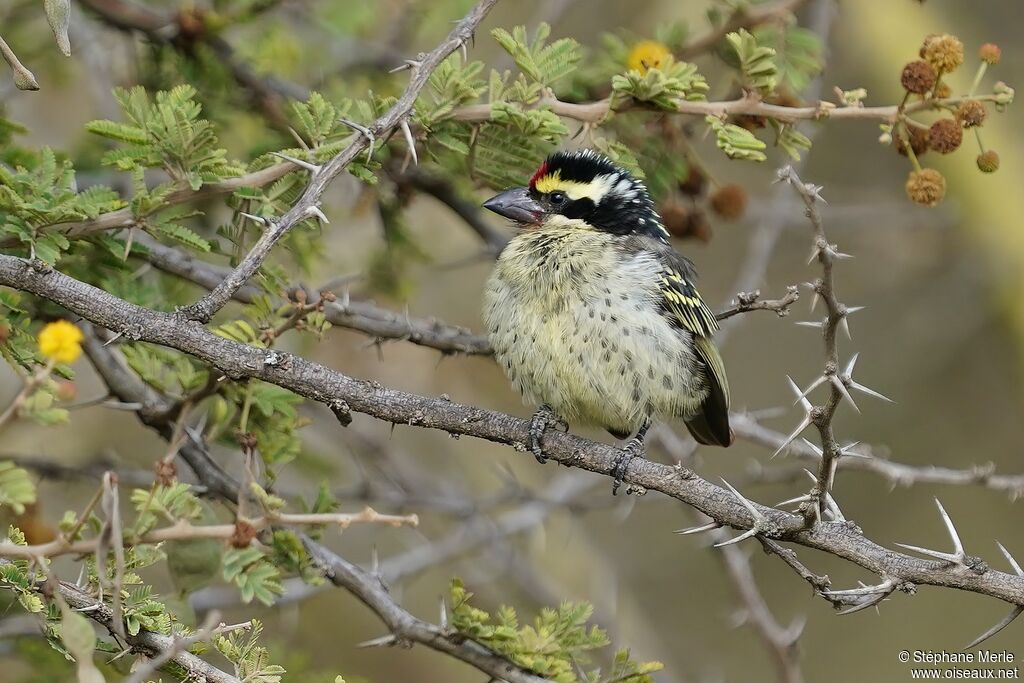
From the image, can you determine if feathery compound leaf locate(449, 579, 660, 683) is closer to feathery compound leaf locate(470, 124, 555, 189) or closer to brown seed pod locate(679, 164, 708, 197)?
feathery compound leaf locate(470, 124, 555, 189)

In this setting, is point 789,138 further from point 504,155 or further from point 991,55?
point 504,155

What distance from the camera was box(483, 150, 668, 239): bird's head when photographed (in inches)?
167

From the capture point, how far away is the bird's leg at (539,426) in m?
3.64

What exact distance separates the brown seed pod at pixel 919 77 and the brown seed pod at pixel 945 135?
130 mm

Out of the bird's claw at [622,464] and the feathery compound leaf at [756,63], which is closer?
the bird's claw at [622,464]

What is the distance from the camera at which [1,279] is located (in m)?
3.13

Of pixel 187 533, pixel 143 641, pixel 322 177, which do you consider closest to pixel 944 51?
pixel 322 177

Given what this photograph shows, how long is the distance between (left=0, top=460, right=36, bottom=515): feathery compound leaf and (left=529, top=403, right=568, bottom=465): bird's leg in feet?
5.27

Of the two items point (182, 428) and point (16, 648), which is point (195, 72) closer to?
point (182, 428)

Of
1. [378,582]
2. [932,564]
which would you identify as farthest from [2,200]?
[932,564]

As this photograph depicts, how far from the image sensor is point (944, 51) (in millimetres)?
3553

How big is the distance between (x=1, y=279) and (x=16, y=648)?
165 cm

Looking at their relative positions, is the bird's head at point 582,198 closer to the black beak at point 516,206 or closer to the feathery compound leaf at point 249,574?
the black beak at point 516,206

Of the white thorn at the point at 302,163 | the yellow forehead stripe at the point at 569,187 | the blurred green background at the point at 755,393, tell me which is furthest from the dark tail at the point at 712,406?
the white thorn at the point at 302,163
